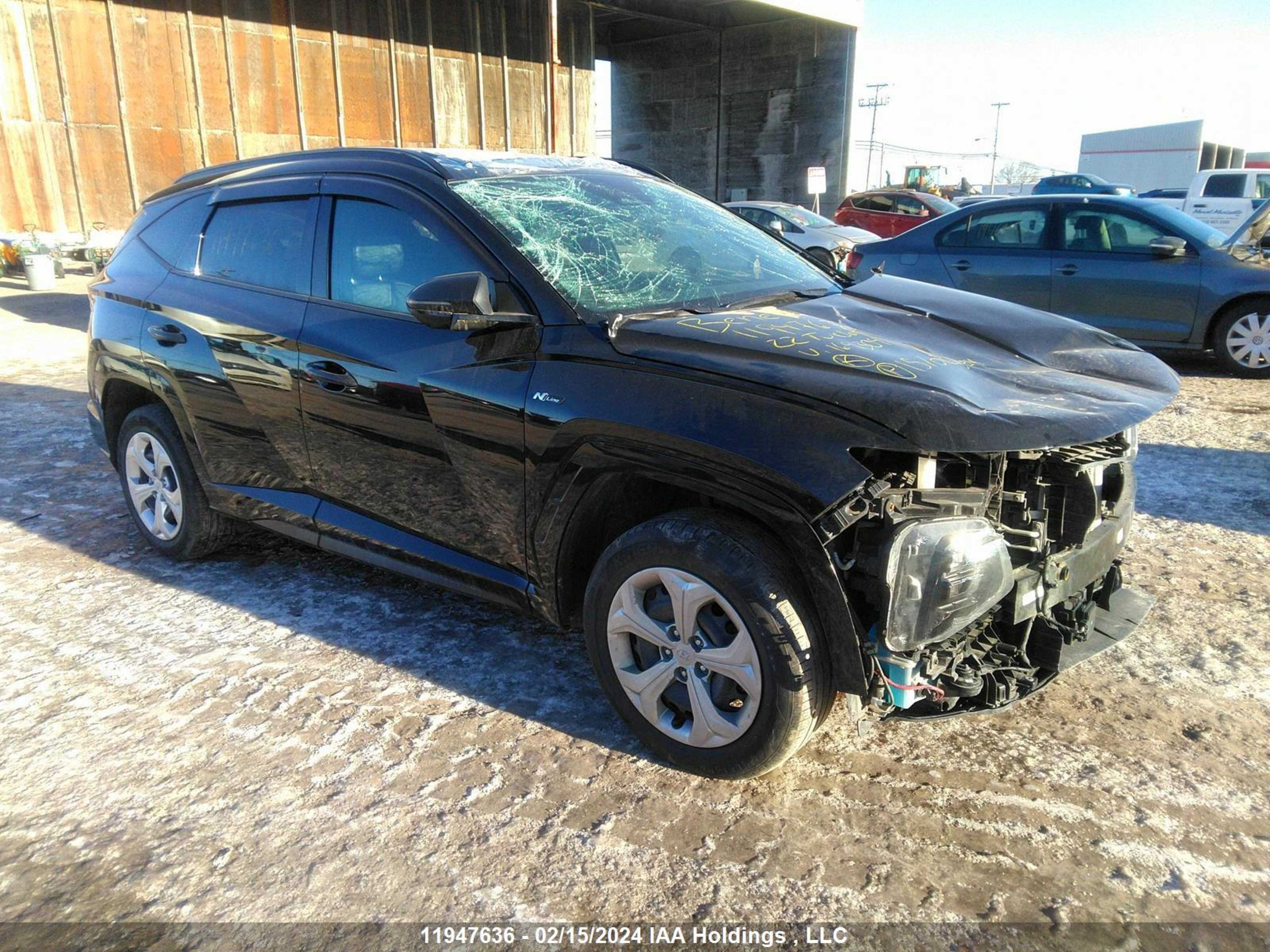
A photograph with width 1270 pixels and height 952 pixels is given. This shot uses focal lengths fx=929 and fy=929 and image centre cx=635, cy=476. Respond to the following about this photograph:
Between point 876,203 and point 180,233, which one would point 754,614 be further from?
point 876,203

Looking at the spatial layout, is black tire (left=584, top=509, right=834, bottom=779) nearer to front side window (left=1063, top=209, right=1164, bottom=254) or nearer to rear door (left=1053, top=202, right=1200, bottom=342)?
rear door (left=1053, top=202, right=1200, bottom=342)

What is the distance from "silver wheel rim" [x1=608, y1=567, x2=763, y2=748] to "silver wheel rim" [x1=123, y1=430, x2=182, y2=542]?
2610 millimetres

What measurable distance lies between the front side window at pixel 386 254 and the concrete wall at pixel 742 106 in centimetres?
2872

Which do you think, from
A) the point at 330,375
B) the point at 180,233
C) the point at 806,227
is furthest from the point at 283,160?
the point at 806,227

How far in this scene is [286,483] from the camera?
381 centimetres

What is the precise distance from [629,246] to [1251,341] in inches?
282

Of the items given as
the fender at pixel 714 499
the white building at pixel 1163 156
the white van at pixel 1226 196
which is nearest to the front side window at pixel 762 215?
the white van at pixel 1226 196

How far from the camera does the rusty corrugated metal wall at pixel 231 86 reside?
17.8 m

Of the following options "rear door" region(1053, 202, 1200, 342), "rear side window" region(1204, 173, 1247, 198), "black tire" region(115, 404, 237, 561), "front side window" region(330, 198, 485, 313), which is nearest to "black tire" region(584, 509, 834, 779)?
"front side window" region(330, 198, 485, 313)

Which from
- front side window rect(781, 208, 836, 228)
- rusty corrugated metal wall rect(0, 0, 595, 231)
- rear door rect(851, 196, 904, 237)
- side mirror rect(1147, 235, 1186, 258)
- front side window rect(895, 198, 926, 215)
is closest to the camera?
side mirror rect(1147, 235, 1186, 258)

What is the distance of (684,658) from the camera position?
8.73ft

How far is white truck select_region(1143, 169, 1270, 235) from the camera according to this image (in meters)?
18.7

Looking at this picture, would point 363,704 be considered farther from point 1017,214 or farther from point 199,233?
point 1017,214

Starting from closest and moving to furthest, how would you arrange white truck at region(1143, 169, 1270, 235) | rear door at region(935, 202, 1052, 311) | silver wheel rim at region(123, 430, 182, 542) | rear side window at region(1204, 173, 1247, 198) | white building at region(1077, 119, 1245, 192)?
silver wheel rim at region(123, 430, 182, 542) < rear door at region(935, 202, 1052, 311) < white truck at region(1143, 169, 1270, 235) < rear side window at region(1204, 173, 1247, 198) < white building at region(1077, 119, 1245, 192)
